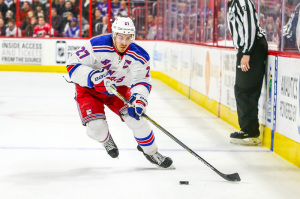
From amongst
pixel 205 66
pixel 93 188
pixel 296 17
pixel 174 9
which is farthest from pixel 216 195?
pixel 174 9

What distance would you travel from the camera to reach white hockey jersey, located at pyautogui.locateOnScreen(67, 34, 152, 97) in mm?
4555

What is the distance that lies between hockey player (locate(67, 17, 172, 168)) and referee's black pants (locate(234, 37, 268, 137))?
1465mm

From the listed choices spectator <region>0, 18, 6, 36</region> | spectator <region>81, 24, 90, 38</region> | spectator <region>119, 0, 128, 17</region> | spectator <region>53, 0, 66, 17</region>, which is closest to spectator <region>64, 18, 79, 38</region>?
spectator <region>81, 24, 90, 38</region>

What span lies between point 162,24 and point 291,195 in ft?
39.5

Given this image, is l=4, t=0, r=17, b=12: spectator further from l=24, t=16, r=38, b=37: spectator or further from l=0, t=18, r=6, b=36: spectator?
l=24, t=16, r=38, b=37: spectator

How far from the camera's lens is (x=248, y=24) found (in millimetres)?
5754

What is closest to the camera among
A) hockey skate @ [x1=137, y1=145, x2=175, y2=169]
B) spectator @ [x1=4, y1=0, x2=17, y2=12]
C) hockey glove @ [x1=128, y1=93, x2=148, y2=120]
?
hockey glove @ [x1=128, y1=93, x2=148, y2=120]

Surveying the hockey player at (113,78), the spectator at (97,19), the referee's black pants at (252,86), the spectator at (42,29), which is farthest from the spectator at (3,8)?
the hockey player at (113,78)

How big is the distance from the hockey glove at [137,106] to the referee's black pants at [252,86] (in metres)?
1.67

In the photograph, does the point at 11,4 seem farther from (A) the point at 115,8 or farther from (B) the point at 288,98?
(B) the point at 288,98

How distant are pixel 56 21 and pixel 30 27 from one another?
2.23 ft

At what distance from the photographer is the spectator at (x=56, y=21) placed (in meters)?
16.6

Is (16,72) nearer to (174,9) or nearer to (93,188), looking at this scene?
(174,9)

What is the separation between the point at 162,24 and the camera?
1571 centimetres
